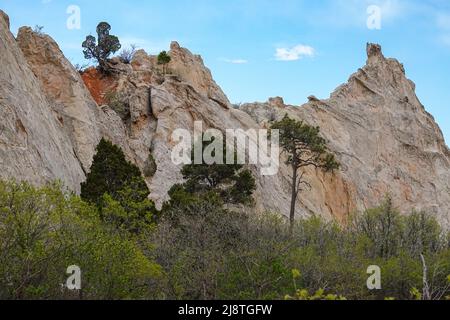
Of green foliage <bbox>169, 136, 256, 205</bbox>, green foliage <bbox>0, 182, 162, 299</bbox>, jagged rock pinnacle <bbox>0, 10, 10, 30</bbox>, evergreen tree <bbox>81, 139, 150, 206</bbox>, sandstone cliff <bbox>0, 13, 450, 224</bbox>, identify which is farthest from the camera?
jagged rock pinnacle <bbox>0, 10, 10, 30</bbox>

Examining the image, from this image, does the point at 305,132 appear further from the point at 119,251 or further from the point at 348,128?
the point at 348,128

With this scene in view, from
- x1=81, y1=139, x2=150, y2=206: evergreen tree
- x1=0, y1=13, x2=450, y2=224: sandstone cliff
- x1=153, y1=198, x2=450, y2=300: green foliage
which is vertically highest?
x1=0, y1=13, x2=450, y2=224: sandstone cliff

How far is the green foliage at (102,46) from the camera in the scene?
5697cm

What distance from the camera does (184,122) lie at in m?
48.2

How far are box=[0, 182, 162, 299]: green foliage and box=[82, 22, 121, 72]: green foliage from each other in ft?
130

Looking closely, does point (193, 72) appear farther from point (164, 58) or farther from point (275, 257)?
point (275, 257)

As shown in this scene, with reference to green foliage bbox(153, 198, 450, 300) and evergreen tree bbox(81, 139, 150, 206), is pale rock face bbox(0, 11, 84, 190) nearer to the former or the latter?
evergreen tree bbox(81, 139, 150, 206)

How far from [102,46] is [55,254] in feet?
141

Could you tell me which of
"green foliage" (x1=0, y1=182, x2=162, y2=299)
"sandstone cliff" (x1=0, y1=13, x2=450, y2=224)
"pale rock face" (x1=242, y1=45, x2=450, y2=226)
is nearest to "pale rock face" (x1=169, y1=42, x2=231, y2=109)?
"sandstone cliff" (x1=0, y1=13, x2=450, y2=224)

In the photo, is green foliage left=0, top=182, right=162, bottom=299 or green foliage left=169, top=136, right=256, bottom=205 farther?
green foliage left=169, top=136, right=256, bottom=205

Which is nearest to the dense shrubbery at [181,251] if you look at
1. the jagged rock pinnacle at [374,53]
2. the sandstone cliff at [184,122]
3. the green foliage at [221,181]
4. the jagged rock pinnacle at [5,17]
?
the green foliage at [221,181]

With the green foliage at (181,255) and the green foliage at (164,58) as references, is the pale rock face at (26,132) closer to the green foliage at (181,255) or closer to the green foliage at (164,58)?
the green foliage at (181,255)

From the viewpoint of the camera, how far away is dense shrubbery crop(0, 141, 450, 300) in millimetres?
17312

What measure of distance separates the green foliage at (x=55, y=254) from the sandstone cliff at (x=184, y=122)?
8954 mm
